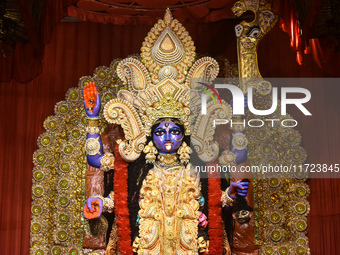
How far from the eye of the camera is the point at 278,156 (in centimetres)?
690

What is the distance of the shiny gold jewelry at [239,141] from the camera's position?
6.27 metres

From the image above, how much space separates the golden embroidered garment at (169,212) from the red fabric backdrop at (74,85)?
1410mm

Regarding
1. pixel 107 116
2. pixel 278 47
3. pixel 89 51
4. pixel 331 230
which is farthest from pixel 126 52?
pixel 331 230

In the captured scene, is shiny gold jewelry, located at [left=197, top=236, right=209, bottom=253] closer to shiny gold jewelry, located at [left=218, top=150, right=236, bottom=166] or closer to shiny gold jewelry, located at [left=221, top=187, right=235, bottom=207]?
shiny gold jewelry, located at [left=221, top=187, right=235, bottom=207]

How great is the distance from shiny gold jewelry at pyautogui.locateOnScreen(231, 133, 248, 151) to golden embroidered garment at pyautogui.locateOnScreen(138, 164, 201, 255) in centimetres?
50

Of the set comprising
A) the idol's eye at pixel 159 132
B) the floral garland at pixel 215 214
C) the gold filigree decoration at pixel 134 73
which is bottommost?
the floral garland at pixel 215 214

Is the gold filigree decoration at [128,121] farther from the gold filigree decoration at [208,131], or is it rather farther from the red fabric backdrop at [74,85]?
the red fabric backdrop at [74,85]

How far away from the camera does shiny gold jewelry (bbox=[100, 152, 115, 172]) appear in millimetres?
6285

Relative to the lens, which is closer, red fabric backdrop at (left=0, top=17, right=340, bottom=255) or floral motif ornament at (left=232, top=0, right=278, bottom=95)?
floral motif ornament at (left=232, top=0, right=278, bottom=95)

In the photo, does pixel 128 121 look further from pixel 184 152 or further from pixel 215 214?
pixel 215 214

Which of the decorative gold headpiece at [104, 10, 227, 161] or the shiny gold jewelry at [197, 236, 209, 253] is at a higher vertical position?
the decorative gold headpiece at [104, 10, 227, 161]

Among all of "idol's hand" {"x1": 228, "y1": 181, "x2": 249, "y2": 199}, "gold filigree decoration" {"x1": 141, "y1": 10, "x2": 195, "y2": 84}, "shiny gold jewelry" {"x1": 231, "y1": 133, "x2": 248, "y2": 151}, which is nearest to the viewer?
"idol's hand" {"x1": 228, "y1": 181, "x2": 249, "y2": 199}

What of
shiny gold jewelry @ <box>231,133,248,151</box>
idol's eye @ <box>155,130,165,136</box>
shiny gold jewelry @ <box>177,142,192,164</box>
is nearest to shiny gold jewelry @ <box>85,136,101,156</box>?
idol's eye @ <box>155,130,165,136</box>

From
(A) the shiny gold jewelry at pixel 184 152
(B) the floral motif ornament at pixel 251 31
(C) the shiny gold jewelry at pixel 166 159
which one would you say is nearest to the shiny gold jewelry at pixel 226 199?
(A) the shiny gold jewelry at pixel 184 152
